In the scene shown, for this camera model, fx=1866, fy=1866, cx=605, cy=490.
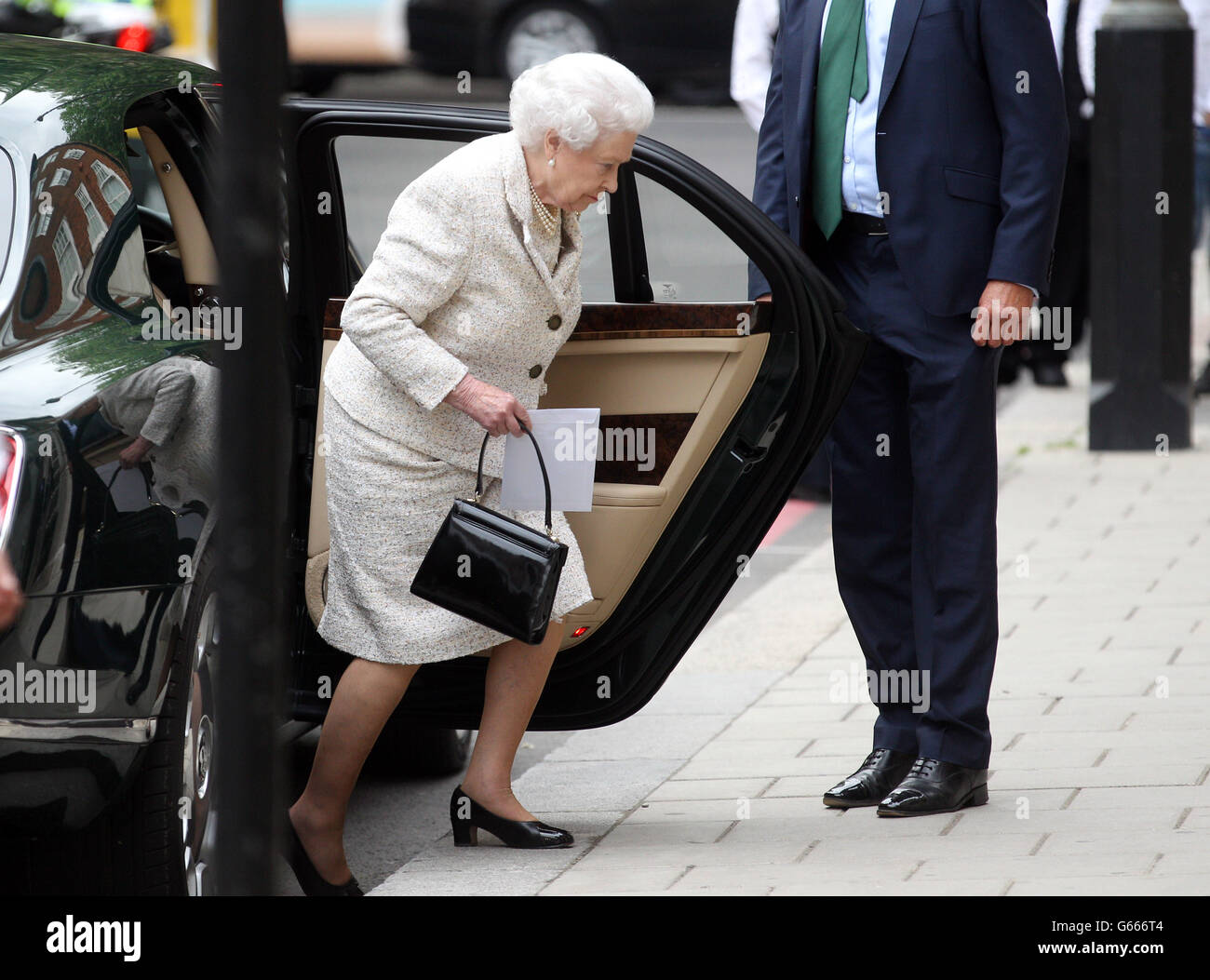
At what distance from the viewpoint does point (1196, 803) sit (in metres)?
3.99

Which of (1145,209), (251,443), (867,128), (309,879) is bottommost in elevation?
(309,879)

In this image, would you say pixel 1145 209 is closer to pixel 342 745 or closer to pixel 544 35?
pixel 342 745

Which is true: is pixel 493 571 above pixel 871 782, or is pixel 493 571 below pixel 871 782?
above

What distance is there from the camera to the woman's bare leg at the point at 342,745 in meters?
3.72

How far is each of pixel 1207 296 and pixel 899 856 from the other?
35.8 ft

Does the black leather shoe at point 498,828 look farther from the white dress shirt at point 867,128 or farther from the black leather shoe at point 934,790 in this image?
the white dress shirt at point 867,128

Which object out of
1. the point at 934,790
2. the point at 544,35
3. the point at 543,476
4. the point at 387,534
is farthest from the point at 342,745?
the point at 544,35

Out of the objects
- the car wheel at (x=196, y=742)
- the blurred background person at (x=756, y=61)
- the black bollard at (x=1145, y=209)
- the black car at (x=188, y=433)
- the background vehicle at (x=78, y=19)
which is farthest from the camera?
the background vehicle at (x=78, y=19)

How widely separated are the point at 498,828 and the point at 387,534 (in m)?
0.68

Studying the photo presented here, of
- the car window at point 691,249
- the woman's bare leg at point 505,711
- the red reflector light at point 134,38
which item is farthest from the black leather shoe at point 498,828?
the red reflector light at point 134,38

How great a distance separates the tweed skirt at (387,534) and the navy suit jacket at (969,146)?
85 centimetres

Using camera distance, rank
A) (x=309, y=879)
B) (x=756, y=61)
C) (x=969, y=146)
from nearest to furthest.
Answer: (x=309, y=879) → (x=969, y=146) → (x=756, y=61)

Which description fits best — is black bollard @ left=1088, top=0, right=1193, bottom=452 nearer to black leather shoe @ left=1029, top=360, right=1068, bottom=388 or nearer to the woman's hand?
black leather shoe @ left=1029, top=360, right=1068, bottom=388

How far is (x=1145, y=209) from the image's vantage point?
8.36 meters
